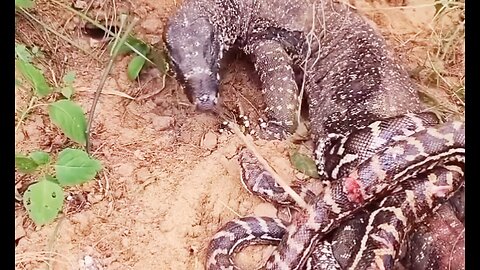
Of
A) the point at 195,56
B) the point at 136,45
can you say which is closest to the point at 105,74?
the point at 136,45

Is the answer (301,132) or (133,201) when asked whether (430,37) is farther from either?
(133,201)

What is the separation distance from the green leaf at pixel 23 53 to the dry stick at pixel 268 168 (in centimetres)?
128

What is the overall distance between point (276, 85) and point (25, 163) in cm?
169

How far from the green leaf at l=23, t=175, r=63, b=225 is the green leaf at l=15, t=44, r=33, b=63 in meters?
1.01

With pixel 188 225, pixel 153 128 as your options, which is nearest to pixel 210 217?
pixel 188 225

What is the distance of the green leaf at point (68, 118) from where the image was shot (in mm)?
4238

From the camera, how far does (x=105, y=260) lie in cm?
411

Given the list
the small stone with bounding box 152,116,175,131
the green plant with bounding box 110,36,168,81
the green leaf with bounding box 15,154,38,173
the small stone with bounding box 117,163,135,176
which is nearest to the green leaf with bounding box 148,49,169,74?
the green plant with bounding box 110,36,168,81

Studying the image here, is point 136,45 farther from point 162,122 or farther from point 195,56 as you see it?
point 162,122

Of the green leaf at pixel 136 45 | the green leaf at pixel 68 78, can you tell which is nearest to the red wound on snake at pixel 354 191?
the green leaf at pixel 136 45

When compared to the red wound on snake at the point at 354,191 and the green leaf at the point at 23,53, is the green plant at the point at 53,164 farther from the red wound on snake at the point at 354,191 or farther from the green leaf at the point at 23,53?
the red wound on snake at the point at 354,191

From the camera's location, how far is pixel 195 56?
4.76m

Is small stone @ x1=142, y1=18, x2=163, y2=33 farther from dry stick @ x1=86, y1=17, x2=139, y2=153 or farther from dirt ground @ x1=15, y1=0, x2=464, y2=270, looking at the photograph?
dry stick @ x1=86, y1=17, x2=139, y2=153

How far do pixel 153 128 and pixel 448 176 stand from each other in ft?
5.85
